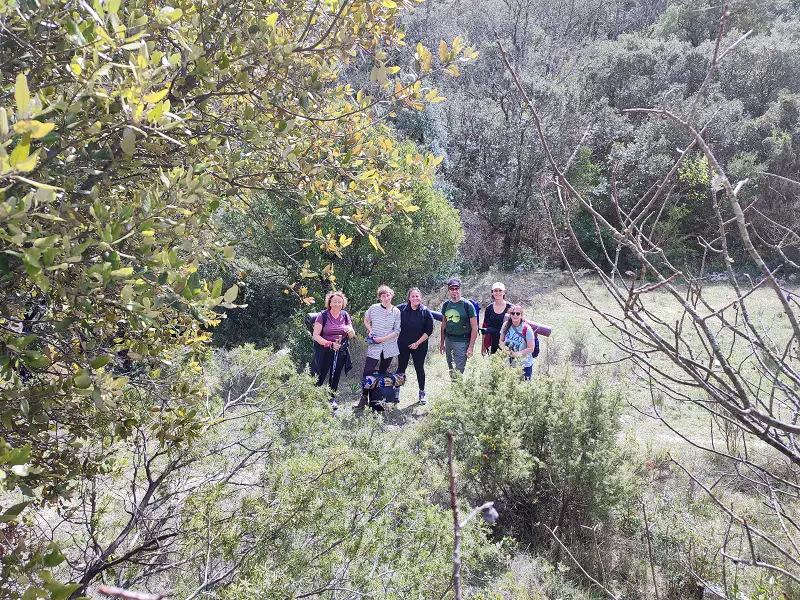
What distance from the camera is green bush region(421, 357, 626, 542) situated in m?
4.22

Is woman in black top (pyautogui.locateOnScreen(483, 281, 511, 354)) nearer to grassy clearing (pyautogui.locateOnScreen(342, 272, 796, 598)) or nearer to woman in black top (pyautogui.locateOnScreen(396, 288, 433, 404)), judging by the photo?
grassy clearing (pyautogui.locateOnScreen(342, 272, 796, 598))

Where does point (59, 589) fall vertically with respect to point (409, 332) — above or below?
Result: above

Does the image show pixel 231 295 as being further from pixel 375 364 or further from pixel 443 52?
pixel 375 364

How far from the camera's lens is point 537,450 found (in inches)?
178

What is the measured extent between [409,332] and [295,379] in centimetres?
292

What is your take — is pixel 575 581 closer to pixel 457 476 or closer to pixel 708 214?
pixel 457 476

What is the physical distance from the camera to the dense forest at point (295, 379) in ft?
4.81

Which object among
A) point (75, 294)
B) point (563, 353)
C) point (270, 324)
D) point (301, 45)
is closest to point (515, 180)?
point (563, 353)

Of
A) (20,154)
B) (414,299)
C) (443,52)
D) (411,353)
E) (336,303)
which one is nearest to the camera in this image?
(20,154)

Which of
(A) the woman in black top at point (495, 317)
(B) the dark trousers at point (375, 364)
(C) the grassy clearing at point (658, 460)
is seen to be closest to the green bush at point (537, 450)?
(C) the grassy clearing at point (658, 460)

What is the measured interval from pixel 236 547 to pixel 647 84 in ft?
75.0

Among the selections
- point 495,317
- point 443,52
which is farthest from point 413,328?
point 443,52

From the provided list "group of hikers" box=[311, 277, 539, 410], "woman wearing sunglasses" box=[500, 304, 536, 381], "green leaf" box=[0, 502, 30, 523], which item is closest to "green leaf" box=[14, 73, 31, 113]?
"green leaf" box=[0, 502, 30, 523]

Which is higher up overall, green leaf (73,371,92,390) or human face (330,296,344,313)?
green leaf (73,371,92,390)
